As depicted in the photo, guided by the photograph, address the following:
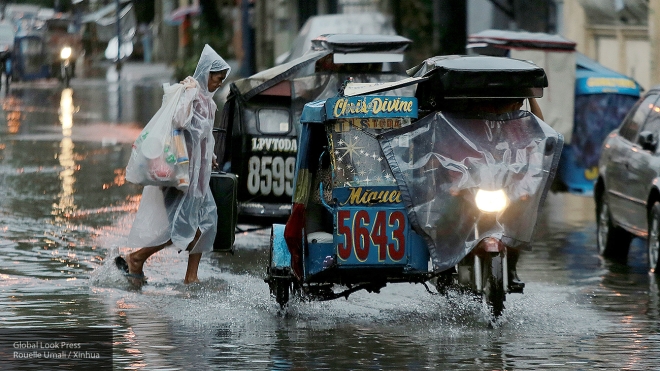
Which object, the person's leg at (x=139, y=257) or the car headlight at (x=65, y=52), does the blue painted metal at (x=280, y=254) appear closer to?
the person's leg at (x=139, y=257)

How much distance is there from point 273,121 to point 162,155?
2.69 meters

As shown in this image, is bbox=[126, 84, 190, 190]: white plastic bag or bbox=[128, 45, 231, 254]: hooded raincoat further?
bbox=[128, 45, 231, 254]: hooded raincoat

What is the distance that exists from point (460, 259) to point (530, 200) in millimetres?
588

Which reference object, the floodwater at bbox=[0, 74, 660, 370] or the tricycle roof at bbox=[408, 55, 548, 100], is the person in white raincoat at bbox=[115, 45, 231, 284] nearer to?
the floodwater at bbox=[0, 74, 660, 370]

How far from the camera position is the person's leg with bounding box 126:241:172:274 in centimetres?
1032

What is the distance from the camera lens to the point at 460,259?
28.2ft

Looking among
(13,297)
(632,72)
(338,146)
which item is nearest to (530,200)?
(338,146)

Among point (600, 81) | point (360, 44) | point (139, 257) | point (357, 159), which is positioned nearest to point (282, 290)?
point (357, 159)

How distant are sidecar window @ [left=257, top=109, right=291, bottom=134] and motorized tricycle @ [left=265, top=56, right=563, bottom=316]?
3613 millimetres

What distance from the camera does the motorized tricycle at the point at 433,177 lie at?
8.65 metres

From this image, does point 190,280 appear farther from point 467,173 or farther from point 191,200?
point 467,173

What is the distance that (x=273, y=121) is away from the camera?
12.6m

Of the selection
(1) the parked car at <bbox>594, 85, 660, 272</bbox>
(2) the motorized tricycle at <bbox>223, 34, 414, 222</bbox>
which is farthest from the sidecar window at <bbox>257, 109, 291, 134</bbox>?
(1) the parked car at <bbox>594, 85, 660, 272</bbox>

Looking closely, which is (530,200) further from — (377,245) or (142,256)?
(142,256)
